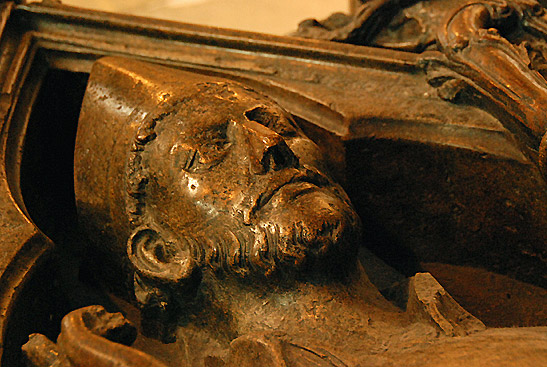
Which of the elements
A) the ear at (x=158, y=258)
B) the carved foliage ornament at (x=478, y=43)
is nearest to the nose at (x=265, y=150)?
the ear at (x=158, y=258)

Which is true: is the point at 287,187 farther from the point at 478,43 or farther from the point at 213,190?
the point at 478,43

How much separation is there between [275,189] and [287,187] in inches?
1.1

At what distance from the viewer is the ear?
58.6 inches

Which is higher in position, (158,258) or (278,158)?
(278,158)

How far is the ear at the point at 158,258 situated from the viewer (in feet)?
4.89

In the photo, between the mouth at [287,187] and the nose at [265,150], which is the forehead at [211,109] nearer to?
the nose at [265,150]

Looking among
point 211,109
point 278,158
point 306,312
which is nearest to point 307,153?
point 278,158

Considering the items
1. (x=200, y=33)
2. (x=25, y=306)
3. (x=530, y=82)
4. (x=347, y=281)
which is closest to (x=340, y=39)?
(x=200, y=33)

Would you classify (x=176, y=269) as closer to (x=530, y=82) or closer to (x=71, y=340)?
(x=71, y=340)

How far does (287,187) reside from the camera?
146 cm

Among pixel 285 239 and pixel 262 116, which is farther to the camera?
pixel 262 116

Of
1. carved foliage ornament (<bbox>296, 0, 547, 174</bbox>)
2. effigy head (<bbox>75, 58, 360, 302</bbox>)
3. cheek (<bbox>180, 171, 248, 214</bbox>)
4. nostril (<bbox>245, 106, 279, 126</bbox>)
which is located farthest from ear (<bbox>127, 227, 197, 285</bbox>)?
carved foliage ornament (<bbox>296, 0, 547, 174</bbox>)

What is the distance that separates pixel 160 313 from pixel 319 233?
47cm

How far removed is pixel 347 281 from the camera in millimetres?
1488
